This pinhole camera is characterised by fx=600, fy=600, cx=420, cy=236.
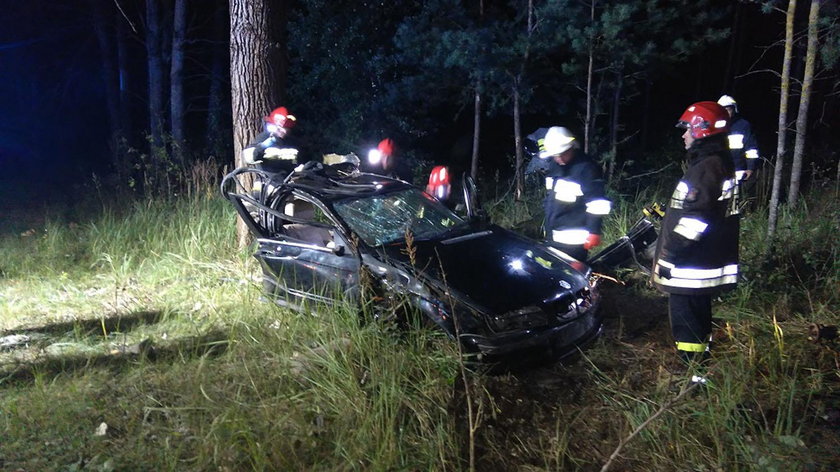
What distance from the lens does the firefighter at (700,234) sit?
3668mm

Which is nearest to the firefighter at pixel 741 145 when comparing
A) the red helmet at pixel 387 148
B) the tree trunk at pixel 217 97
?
the red helmet at pixel 387 148

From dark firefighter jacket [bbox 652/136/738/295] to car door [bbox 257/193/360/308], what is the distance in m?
2.10

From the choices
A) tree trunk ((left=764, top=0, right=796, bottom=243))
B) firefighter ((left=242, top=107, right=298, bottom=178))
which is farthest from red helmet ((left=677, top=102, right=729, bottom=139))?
firefighter ((left=242, top=107, right=298, bottom=178))

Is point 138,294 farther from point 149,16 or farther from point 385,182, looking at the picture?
point 149,16

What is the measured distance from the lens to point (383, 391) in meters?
3.15

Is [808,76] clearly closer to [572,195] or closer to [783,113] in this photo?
[783,113]

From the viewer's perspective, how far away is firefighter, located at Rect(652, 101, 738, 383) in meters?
3.67

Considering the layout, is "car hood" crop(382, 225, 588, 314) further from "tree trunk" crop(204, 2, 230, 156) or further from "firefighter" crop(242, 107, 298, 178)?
"tree trunk" crop(204, 2, 230, 156)

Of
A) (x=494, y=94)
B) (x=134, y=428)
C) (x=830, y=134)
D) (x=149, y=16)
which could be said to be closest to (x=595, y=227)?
(x=134, y=428)

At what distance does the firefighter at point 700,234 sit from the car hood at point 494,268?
2.21 ft

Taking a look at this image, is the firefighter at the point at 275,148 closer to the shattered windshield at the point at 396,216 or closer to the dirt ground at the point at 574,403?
the shattered windshield at the point at 396,216

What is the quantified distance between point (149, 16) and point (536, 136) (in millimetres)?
11710

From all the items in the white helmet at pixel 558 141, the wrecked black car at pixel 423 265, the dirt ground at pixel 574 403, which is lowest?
the dirt ground at pixel 574 403

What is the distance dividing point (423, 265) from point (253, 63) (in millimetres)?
3752
